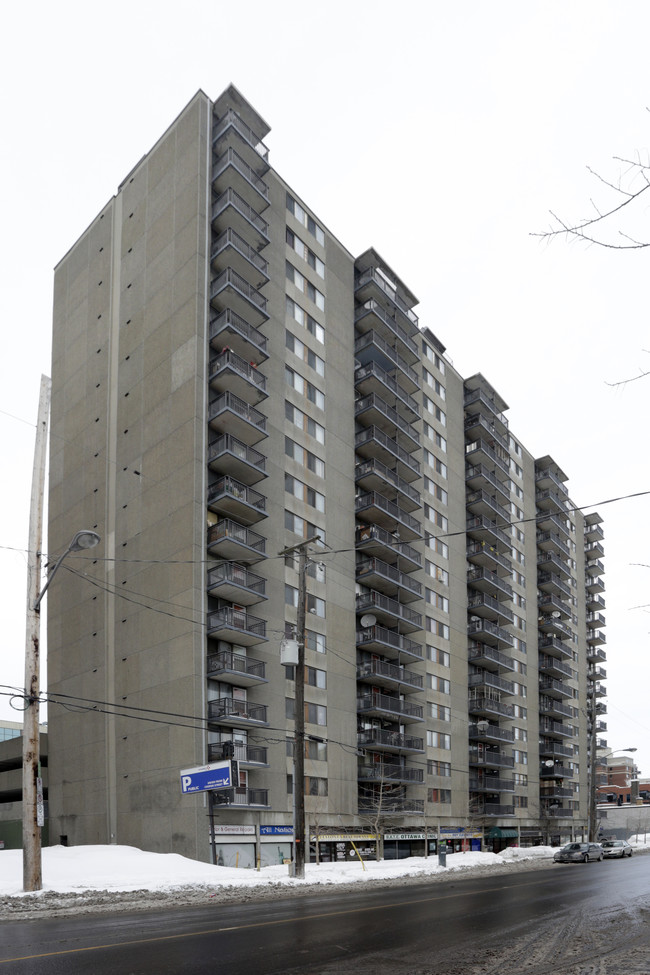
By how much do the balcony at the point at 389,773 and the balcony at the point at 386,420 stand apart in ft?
72.5

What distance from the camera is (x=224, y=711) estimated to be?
133 feet

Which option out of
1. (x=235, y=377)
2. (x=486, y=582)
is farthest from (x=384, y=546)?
(x=486, y=582)

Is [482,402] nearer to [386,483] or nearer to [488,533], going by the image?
[488,533]

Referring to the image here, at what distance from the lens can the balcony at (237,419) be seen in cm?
4388

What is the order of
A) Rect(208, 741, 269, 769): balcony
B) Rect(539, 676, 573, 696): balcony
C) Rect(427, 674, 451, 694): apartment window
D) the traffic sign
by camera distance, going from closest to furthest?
1. the traffic sign
2. Rect(208, 741, 269, 769): balcony
3. Rect(427, 674, 451, 694): apartment window
4. Rect(539, 676, 573, 696): balcony

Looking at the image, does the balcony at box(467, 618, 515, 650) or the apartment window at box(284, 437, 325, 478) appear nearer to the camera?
the apartment window at box(284, 437, 325, 478)

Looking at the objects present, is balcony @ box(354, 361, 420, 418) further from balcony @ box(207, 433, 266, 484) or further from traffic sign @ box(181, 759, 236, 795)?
traffic sign @ box(181, 759, 236, 795)

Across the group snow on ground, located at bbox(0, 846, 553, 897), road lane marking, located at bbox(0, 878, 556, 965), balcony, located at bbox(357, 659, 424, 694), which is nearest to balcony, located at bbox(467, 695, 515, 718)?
balcony, located at bbox(357, 659, 424, 694)

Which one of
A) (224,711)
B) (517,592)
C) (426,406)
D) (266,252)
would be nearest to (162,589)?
(224,711)

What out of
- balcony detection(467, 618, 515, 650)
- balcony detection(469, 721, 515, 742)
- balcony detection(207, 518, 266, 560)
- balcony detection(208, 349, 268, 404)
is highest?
balcony detection(208, 349, 268, 404)

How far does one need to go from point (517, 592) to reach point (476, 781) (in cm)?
2013

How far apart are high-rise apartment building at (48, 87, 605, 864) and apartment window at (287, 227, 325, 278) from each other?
0.65 ft

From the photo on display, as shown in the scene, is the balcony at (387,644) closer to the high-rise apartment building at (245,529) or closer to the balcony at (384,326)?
the high-rise apartment building at (245,529)

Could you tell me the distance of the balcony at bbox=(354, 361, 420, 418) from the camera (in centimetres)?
5784
